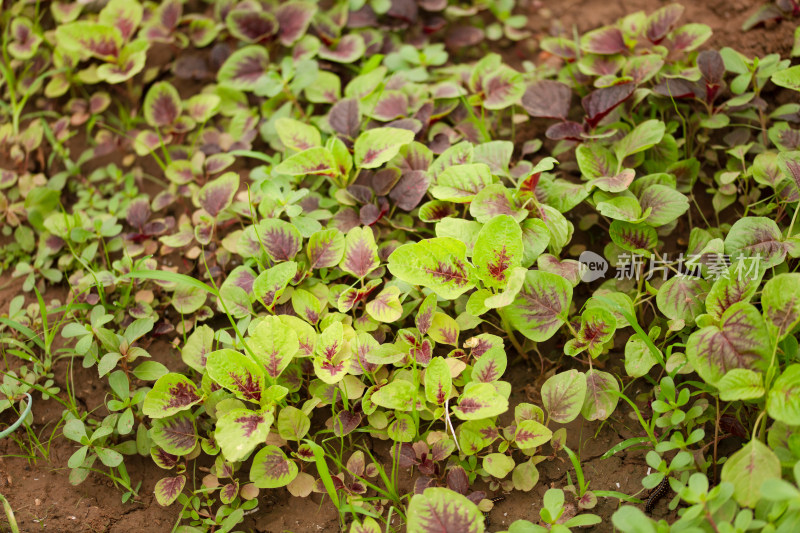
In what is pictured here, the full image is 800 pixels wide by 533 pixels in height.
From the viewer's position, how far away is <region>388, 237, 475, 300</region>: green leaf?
1824 mm

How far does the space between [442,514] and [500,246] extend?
71cm

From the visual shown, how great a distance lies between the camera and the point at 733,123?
7.44 ft

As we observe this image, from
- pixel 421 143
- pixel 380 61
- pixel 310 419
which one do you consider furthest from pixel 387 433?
pixel 380 61

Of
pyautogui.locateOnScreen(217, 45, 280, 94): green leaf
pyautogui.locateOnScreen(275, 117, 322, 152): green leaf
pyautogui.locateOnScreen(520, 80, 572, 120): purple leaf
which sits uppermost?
pyautogui.locateOnScreen(217, 45, 280, 94): green leaf

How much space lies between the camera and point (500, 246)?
70.4 inches

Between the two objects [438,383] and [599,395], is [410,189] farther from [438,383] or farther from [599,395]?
[599,395]

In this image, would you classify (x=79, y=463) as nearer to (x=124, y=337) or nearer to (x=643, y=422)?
(x=124, y=337)

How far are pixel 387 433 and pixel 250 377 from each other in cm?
40

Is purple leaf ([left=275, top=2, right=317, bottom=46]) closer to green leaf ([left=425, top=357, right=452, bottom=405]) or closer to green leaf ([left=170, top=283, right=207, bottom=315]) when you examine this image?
green leaf ([left=170, top=283, right=207, bottom=315])

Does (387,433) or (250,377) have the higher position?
(250,377)

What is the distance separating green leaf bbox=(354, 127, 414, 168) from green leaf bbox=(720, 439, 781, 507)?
1.27 metres

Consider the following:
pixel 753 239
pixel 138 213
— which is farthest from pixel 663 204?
pixel 138 213

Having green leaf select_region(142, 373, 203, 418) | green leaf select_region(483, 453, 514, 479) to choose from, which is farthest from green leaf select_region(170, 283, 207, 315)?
green leaf select_region(483, 453, 514, 479)

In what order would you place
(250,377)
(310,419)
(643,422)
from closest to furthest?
(643,422)
(250,377)
(310,419)
